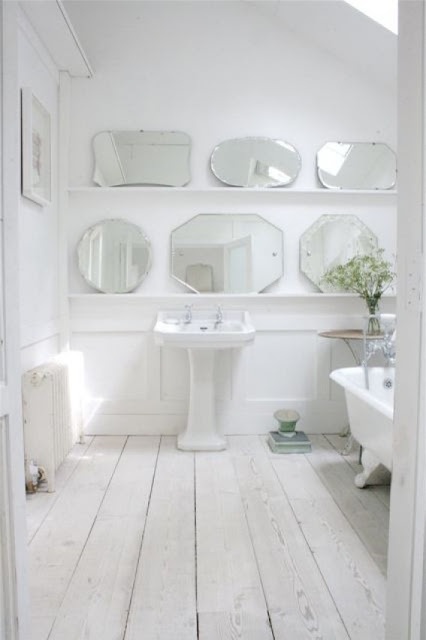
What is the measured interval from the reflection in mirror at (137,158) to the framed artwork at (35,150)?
1.44 ft

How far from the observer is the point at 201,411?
3.48 meters

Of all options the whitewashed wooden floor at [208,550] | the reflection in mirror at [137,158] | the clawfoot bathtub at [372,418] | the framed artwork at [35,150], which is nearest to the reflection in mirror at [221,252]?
the reflection in mirror at [137,158]

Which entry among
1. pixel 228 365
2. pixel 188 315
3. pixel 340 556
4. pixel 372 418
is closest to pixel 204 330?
pixel 188 315

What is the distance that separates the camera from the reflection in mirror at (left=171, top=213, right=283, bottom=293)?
3703 millimetres

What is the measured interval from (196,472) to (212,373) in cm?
70

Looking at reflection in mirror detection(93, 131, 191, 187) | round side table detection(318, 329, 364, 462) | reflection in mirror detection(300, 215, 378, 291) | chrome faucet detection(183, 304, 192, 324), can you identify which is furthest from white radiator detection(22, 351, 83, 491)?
reflection in mirror detection(300, 215, 378, 291)

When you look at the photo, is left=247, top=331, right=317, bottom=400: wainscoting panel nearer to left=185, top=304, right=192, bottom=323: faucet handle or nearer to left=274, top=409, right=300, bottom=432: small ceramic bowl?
left=274, top=409, right=300, bottom=432: small ceramic bowl

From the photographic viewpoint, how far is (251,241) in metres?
3.72

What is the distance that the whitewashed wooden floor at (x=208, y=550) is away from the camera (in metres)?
1.64

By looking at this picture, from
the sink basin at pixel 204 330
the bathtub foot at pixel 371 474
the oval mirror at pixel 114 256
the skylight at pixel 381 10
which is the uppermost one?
the skylight at pixel 381 10

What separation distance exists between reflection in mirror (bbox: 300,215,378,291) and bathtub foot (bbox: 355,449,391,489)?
4.49ft

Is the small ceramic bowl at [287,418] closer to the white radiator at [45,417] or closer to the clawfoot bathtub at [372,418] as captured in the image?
the clawfoot bathtub at [372,418]

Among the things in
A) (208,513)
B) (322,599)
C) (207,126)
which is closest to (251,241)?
(207,126)

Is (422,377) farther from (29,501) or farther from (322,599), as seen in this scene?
(29,501)
